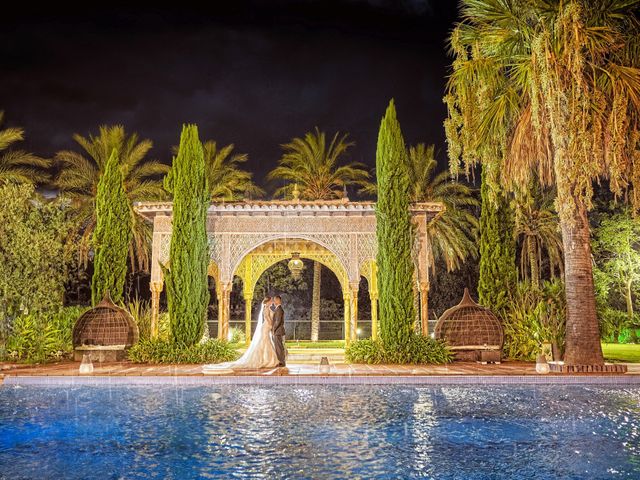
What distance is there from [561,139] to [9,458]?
30.9 ft

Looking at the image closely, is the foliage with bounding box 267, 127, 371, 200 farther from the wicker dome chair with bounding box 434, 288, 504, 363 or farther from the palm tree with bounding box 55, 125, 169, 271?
the wicker dome chair with bounding box 434, 288, 504, 363

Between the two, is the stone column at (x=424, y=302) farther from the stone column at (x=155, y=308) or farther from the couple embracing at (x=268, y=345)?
the stone column at (x=155, y=308)

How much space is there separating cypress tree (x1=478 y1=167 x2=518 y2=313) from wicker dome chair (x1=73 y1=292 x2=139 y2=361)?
9086 mm

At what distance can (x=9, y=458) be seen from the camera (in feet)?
18.1

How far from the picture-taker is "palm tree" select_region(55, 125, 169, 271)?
24.2 metres

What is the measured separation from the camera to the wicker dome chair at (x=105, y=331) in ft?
46.7

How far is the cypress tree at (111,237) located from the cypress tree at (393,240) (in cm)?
707

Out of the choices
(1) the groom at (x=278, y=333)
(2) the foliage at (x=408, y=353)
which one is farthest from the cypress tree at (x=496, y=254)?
(1) the groom at (x=278, y=333)

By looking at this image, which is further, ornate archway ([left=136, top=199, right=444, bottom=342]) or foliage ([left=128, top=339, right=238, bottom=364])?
ornate archway ([left=136, top=199, right=444, bottom=342])

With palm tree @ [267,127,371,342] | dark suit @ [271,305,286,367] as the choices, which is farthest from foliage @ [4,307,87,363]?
palm tree @ [267,127,371,342]

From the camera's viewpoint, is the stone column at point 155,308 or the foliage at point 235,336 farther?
the foliage at point 235,336

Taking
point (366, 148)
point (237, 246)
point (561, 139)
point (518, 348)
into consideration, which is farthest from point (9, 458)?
point (366, 148)

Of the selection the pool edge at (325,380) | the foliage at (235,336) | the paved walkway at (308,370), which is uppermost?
the foliage at (235,336)

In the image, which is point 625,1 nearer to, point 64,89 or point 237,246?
point 237,246
